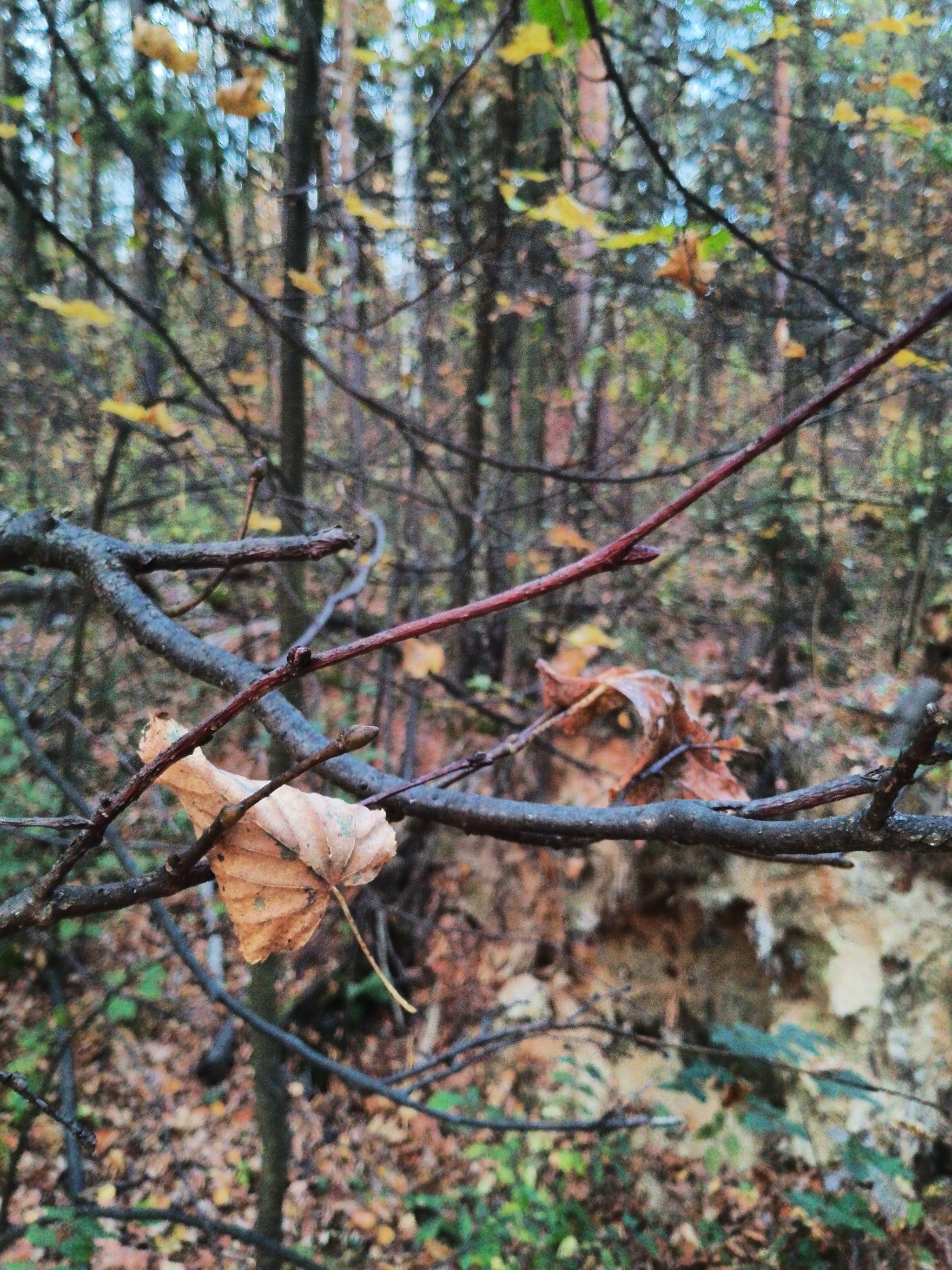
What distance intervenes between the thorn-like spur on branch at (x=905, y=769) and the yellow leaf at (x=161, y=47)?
2.42 metres

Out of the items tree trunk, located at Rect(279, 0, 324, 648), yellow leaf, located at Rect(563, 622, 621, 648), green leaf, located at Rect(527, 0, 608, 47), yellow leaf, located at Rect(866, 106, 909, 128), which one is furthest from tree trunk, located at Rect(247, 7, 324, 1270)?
yellow leaf, located at Rect(866, 106, 909, 128)

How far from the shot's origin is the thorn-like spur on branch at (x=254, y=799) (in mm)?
448

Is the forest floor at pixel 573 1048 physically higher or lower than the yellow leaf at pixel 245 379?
lower

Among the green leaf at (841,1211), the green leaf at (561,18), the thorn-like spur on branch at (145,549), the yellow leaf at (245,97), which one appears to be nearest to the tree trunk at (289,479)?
the yellow leaf at (245,97)

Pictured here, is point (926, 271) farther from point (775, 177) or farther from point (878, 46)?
point (878, 46)

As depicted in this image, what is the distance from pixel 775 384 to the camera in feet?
24.1

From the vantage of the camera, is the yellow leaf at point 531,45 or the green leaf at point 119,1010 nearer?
the yellow leaf at point 531,45

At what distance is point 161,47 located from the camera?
1.87 m

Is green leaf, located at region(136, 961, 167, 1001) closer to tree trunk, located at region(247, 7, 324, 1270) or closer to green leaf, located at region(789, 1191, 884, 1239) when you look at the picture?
tree trunk, located at region(247, 7, 324, 1270)

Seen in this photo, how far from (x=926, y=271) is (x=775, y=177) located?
1344mm

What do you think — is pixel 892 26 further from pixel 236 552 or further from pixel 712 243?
pixel 236 552

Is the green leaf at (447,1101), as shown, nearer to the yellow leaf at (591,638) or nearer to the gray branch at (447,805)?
the yellow leaf at (591,638)

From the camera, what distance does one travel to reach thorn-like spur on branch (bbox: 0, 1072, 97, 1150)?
0.67m

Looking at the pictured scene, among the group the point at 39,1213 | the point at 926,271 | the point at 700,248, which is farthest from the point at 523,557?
the point at 39,1213
